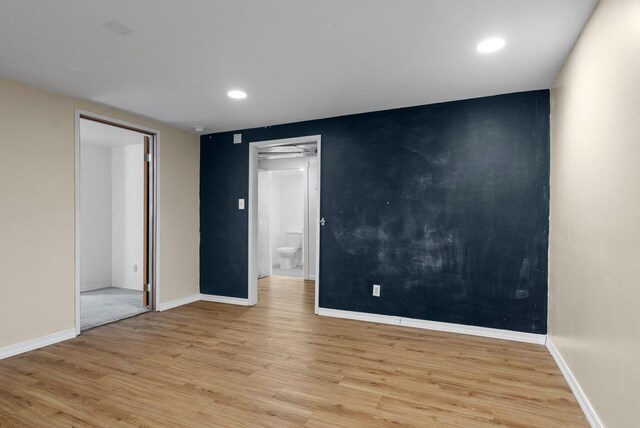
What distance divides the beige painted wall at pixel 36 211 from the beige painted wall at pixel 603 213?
413cm

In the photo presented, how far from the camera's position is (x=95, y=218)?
5.43 meters

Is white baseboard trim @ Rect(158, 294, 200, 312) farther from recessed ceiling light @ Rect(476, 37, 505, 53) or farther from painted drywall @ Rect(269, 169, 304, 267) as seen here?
recessed ceiling light @ Rect(476, 37, 505, 53)

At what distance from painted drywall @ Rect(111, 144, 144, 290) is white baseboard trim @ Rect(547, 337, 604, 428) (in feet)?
17.9

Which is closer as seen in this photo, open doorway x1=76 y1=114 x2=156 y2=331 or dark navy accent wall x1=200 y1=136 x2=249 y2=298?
dark navy accent wall x1=200 y1=136 x2=249 y2=298

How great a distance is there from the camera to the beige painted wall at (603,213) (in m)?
1.44

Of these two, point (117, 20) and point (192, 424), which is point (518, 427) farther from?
point (117, 20)

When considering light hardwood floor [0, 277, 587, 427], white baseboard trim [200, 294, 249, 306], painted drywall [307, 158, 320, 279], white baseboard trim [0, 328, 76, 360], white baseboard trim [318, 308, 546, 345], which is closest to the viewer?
light hardwood floor [0, 277, 587, 427]

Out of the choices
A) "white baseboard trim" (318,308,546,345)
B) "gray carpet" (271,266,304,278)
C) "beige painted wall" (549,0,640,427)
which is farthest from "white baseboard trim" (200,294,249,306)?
"beige painted wall" (549,0,640,427)

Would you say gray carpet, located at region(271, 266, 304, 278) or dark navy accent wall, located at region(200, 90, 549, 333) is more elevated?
dark navy accent wall, located at region(200, 90, 549, 333)

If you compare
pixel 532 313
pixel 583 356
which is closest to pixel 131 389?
pixel 583 356

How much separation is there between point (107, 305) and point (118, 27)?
3.67 m

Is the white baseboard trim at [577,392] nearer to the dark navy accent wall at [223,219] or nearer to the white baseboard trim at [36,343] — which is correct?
the dark navy accent wall at [223,219]

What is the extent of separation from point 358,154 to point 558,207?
1.97 m

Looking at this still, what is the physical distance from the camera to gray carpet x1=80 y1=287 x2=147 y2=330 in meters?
3.81
